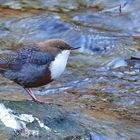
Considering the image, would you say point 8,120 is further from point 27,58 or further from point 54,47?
point 54,47

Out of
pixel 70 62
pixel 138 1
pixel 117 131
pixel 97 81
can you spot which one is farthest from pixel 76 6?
pixel 117 131

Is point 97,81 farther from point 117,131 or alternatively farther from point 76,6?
point 76,6

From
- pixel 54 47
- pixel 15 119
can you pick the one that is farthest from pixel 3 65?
pixel 15 119

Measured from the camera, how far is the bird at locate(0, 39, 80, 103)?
5.22 m

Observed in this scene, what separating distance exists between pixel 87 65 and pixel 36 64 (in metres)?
2.77

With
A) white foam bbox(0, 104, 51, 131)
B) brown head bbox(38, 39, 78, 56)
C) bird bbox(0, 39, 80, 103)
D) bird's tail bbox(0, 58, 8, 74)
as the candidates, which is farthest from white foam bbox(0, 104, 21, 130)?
brown head bbox(38, 39, 78, 56)

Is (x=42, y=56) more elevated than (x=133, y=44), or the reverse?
(x=42, y=56)

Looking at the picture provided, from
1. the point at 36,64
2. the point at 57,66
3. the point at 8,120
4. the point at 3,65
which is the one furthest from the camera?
the point at 3,65

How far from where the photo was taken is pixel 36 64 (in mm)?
5297

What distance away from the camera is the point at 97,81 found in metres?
7.32

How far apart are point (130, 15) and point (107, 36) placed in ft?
3.77

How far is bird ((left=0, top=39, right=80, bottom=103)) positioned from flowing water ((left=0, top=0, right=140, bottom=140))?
0.78ft

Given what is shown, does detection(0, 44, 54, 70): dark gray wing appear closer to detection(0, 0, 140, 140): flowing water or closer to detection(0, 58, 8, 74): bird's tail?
detection(0, 58, 8, 74): bird's tail

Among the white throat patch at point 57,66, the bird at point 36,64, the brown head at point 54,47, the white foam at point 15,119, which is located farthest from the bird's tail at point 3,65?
the white foam at point 15,119
